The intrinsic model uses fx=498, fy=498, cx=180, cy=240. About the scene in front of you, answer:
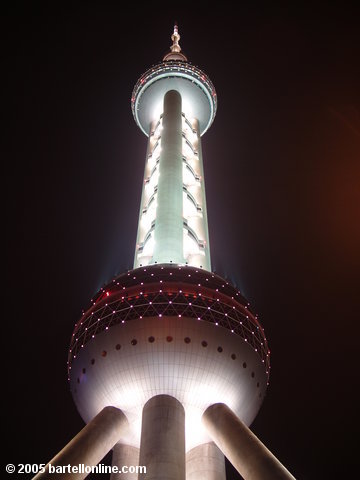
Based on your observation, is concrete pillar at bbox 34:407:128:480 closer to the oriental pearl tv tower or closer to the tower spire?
the oriental pearl tv tower

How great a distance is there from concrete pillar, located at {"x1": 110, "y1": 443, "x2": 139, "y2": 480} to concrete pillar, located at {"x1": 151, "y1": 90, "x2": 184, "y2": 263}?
45.1 feet

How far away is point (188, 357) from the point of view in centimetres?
3012

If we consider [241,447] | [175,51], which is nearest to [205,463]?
[241,447]

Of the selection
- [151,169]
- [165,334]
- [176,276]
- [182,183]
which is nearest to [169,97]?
[151,169]

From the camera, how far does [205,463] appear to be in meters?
32.5

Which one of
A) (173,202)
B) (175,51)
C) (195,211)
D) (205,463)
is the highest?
(175,51)

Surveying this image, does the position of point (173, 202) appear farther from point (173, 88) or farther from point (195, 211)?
point (173, 88)

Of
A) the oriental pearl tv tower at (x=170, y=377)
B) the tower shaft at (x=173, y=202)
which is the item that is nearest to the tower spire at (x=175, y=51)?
the tower shaft at (x=173, y=202)

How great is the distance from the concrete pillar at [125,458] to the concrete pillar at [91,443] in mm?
3449

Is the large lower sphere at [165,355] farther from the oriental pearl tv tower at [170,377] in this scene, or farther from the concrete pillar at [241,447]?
the concrete pillar at [241,447]

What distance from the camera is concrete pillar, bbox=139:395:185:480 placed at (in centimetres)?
2619

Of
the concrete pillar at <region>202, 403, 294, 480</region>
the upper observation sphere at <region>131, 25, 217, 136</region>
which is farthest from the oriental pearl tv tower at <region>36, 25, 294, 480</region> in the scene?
the upper observation sphere at <region>131, 25, 217, 136</region>

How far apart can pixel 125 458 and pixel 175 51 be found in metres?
61.0

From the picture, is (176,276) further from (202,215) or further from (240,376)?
(202,215)
